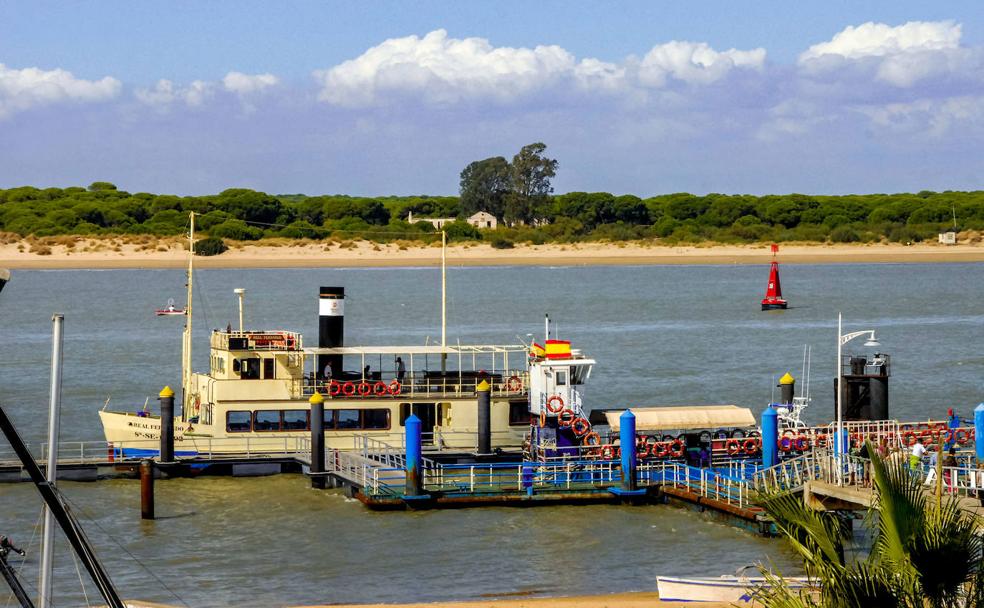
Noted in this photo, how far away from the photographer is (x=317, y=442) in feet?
114

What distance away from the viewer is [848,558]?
28.1 meters

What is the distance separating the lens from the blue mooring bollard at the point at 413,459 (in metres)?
32.0

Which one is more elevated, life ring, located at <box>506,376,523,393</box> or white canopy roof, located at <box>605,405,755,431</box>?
life ring, located at <box>506,376,523,393</box>

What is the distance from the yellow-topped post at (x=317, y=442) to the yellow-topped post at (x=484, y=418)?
352 cm

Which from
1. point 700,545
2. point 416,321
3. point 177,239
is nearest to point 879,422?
point 700,545

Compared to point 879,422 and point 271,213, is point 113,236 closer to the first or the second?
point 271,213

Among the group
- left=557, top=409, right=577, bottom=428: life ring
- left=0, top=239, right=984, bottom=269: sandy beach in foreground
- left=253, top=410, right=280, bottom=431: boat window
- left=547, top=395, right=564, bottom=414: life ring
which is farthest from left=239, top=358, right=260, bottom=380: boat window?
left=0, top=239, right=984, bottom=269: sandy beach in foreground

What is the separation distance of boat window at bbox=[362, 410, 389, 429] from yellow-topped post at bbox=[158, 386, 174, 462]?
14.6 ft

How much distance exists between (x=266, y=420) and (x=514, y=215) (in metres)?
143

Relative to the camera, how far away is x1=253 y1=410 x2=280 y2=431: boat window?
37.0 meters

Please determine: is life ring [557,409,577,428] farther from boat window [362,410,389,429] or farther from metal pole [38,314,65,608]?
metal pole [38,314,65,608]

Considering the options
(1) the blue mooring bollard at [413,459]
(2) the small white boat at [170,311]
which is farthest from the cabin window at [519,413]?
(2) the small white boat at [170,311]

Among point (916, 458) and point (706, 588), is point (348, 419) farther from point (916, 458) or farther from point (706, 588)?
point (916, 458)

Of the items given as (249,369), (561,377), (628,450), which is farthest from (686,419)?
(249,369)
